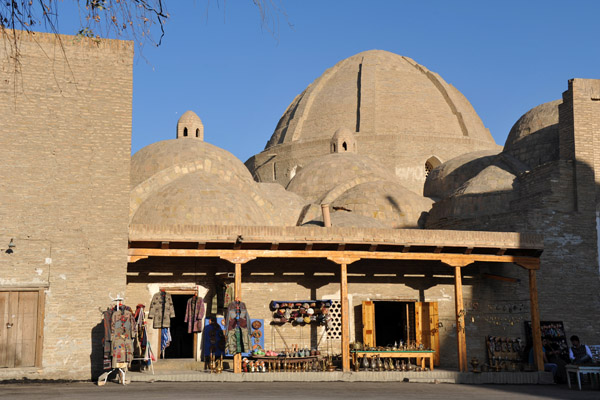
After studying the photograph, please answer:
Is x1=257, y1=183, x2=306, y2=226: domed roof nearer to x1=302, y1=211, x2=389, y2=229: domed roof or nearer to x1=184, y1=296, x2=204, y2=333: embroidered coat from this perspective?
x1=302, y1=211, x2=389, y2=229: domed roof

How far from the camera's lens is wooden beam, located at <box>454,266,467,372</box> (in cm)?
1327

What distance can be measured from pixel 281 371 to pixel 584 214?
812 cm

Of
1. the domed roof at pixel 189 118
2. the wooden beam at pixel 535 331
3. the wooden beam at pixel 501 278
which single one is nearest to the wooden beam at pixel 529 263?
the wooden beam at pixel 535 331

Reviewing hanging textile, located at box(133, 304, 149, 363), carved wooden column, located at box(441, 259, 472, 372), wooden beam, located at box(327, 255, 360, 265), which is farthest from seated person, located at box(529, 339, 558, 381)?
hanging textile, located at box(133, 304, 149, 363)

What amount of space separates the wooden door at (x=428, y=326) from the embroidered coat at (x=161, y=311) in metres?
4.73

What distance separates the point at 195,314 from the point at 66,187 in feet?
10.4

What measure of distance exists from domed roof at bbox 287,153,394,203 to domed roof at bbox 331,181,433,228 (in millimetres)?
1828

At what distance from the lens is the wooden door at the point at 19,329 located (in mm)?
11812

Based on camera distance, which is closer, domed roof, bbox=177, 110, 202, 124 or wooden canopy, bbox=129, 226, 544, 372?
wooden canopy, bbox=129, 226, 544, 372

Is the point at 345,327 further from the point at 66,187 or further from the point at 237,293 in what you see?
the point at 66,187

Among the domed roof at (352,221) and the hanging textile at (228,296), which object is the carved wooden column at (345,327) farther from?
the domed roof at (352,221)

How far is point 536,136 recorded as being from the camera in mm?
21094

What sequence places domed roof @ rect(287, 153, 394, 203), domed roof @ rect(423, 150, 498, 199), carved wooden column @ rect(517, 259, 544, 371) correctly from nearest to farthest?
carved wooden column @ rect(517, 259, 544, 371) → domed roof @ rect(423, 150, 498, 199) → domed roof @ rect(287, 153, 394, 203)

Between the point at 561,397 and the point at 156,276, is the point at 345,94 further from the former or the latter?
the point at 561,397
